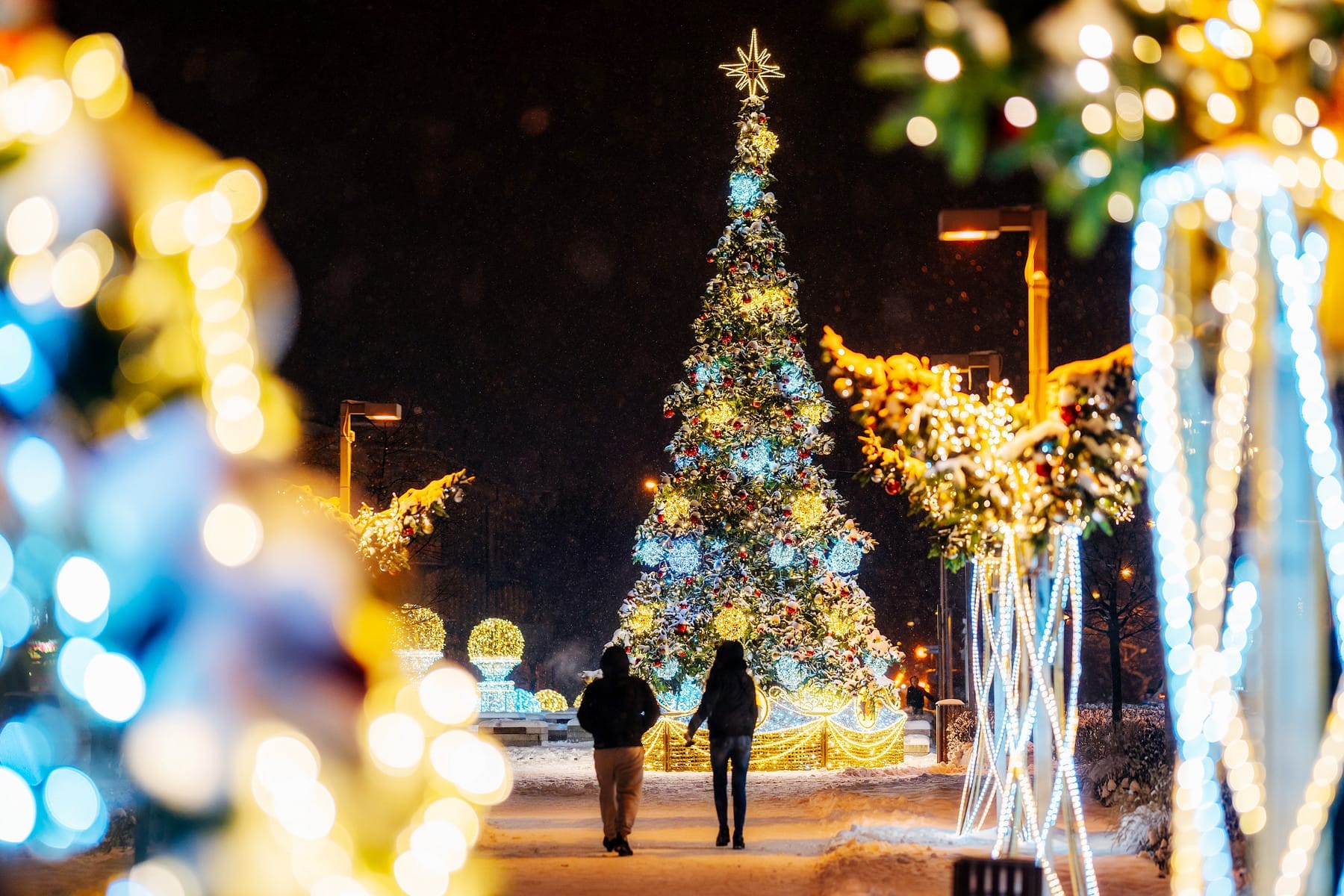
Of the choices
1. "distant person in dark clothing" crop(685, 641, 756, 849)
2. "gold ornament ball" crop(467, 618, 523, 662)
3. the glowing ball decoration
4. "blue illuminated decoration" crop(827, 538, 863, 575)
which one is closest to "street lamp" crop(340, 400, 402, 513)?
"distant person in dark clothing" crop(685, 641, 756, 849)

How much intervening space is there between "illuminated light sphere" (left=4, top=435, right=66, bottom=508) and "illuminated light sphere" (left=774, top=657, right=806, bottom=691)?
23.5 metres

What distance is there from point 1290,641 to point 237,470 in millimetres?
3629

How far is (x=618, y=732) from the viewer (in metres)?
12.8

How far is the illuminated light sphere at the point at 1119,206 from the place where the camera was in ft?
14.4

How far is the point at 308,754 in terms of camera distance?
221 cm

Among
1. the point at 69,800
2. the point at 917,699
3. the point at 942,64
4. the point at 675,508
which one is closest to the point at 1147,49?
the point at 942,64

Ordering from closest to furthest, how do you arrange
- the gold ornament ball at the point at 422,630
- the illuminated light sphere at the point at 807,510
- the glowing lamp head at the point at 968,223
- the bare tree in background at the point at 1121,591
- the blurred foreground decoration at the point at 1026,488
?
1. the blurred foreground decoration at the point at 1026,488
2. the glowing lamp head at the point at 968,223
3. the illuminated light sphere at the point at 807,510
4. the gold ornament ball at the point at 422,630
5. the bare tree in background at the point at 1121,591

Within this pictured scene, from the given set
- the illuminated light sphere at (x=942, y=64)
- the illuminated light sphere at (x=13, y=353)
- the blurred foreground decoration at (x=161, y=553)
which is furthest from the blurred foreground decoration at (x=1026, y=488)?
the illuminated light sphere at (x=13, y=353)

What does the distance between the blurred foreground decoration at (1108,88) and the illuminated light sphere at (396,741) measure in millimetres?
2518

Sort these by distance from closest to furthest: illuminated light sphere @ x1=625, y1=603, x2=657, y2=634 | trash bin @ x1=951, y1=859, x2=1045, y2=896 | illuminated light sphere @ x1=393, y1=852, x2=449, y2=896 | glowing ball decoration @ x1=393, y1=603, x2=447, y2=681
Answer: illuminated light sphere @ x1=393, y1=852, x2=449, y2=896
trash bin @ x1=951, y1=859, x2=1045, y2=896
illuminated light sphere @ x1=625, y1=603, x2=657, y2=634
glowing ball decoration @ x1=393, y1=603, x2=447, y2=681

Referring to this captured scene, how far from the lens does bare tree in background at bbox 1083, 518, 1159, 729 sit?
38.7m

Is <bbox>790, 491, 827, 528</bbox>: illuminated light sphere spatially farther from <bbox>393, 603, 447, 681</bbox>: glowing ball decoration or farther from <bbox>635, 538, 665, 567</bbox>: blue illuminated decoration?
<bbox>393, 603, 447, 681</bbox>: glowing ball decoration

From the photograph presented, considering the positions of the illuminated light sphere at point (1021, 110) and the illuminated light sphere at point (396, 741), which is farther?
the illuminated light sphere at point (1021, 110)

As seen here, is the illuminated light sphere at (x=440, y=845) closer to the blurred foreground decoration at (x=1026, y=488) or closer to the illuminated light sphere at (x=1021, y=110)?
the illuminated light sphere at (x=1021, y=110)
